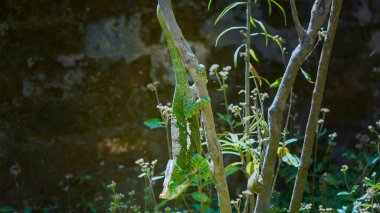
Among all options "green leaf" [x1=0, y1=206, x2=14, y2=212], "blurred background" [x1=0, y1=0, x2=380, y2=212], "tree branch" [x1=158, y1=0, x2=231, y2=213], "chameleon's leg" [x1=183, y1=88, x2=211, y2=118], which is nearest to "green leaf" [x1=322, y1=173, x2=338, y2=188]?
"blurred background" [x1=0, y1=0, x2=380, y2=212]

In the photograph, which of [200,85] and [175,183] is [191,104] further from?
[175,183]

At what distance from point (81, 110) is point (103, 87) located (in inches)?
6.2

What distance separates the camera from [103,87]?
118 inches

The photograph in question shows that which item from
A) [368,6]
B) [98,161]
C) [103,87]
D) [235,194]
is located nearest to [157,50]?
[103,87]

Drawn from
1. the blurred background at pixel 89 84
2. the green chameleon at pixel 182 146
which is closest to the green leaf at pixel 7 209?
the blurred background at pixel 89 84

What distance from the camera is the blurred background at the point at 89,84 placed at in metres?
2.94

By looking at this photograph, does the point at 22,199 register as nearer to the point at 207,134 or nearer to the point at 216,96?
the point at 216,96

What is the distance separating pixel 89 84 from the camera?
298cm

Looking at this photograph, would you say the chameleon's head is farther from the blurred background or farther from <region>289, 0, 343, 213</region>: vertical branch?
the blurred background

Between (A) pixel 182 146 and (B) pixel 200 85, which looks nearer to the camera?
(B) pixel 200 85

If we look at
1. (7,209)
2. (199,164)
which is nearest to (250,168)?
(199,164)

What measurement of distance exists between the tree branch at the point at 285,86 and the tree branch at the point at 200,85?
131 mm

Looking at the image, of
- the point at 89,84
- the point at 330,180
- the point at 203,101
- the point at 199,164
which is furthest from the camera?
the point at 89,84

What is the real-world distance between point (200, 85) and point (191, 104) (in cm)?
6
